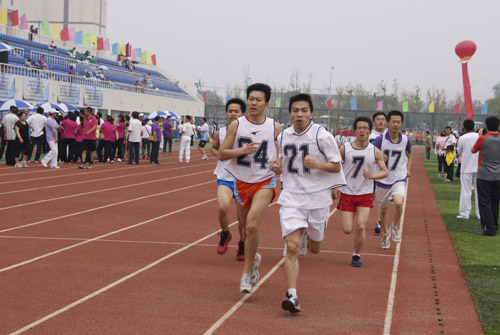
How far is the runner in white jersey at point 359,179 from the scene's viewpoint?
8062mm

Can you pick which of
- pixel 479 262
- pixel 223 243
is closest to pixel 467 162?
pixel 479 262

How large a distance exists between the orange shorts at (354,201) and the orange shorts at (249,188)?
4.94ft

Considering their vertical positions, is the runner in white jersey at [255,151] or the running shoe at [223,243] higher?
the runner in white jersey at [255,151]

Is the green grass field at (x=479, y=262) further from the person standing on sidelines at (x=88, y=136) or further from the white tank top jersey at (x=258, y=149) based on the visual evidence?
the person standing on sidelines at (x=88, y=136)

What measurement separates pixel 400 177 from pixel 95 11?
2873 inches

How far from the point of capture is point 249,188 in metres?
7.05

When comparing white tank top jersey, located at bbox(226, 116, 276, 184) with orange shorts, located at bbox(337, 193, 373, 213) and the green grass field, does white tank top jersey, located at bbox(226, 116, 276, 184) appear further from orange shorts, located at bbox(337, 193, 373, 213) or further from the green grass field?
the green grass field

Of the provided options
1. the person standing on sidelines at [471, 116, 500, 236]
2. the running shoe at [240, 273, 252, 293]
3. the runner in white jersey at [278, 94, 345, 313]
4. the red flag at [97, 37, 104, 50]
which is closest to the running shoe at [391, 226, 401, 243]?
the person standing on sidelines at [471, 116, 500, 236]

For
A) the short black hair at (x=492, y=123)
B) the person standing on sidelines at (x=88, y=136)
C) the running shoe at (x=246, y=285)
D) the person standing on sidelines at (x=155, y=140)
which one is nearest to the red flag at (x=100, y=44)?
the person standing on sidelines at (x=155, y=140)

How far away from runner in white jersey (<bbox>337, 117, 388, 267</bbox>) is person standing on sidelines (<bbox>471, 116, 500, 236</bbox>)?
10.4 ft

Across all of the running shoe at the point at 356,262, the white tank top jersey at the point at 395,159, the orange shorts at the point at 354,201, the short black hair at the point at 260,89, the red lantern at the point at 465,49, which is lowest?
the running shoe at the point at 356,262

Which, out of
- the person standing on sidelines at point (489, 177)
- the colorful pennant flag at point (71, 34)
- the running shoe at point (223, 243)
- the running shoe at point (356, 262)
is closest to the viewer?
the running shoe at point (223, 243)

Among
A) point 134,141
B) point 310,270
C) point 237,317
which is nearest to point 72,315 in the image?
point 237,317

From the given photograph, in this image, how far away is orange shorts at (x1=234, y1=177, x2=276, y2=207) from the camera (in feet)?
22.9
